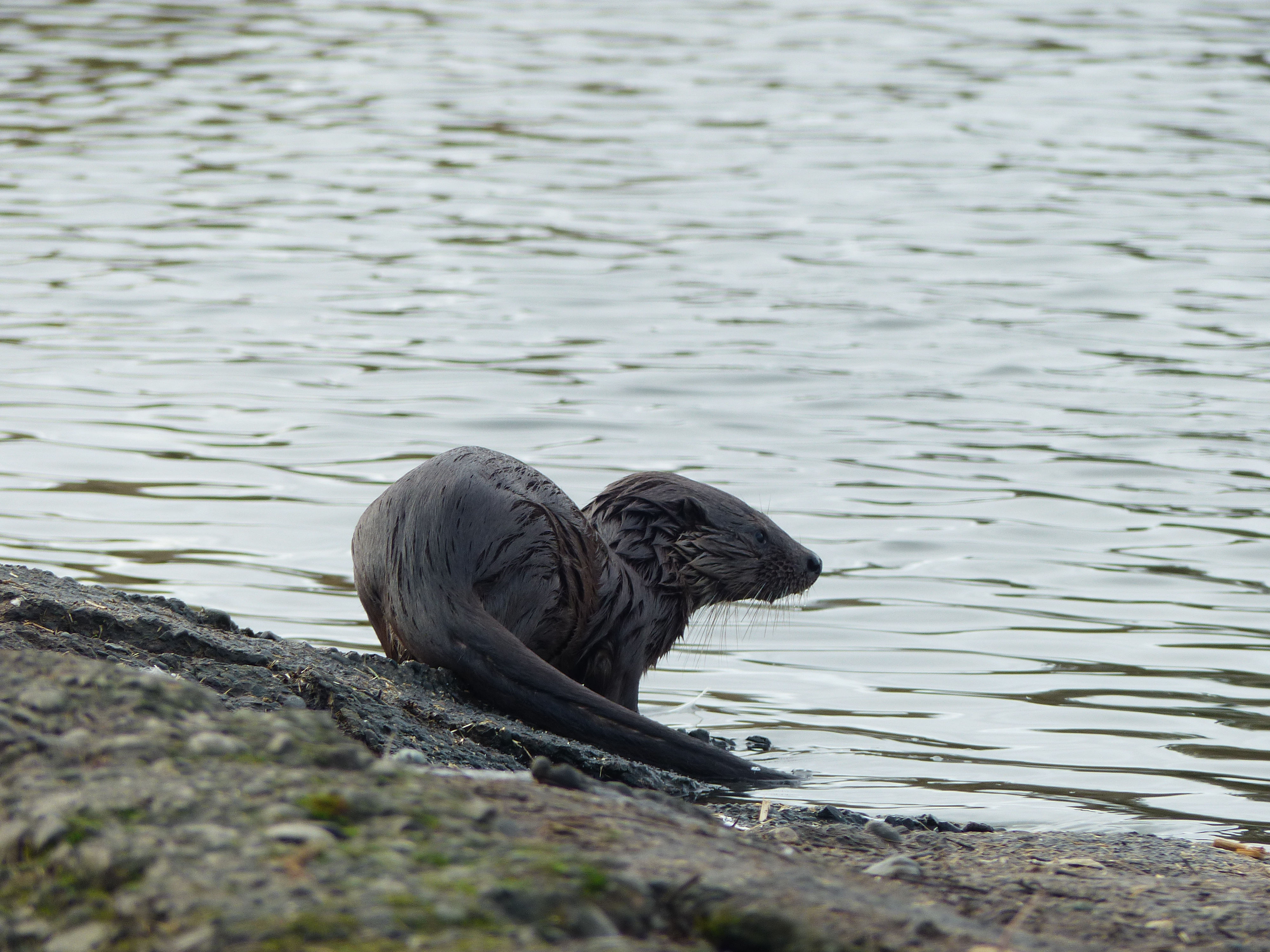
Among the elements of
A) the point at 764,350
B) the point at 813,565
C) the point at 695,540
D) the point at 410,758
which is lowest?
the point at 764,350

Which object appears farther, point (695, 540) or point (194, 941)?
point (695, 540)

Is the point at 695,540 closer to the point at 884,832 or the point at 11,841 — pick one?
the point at 884,832

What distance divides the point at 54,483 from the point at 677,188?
27.3 ft

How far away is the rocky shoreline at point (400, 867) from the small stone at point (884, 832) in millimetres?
172

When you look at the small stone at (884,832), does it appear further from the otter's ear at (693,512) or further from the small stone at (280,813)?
the small stone at (280,813)

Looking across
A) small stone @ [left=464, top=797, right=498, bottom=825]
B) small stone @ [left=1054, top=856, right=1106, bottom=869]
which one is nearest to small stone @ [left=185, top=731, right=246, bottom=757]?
small stone @ [left=464, top=797, right=498, bottom=825]

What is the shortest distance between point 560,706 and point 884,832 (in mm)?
999

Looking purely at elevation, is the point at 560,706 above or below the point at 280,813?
below

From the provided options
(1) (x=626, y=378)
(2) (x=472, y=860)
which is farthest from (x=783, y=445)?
(2) (x=472, y=860)

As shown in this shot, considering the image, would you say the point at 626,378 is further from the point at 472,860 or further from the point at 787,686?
the point at 472,860

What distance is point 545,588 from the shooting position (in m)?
4.93

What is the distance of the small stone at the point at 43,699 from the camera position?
2832 millimetres

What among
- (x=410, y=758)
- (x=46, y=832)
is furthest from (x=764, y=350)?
(x=46, y=832)

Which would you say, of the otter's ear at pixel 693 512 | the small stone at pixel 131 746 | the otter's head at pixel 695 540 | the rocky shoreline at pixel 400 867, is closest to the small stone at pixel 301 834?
the rocky shoreline at pixel 400 867
